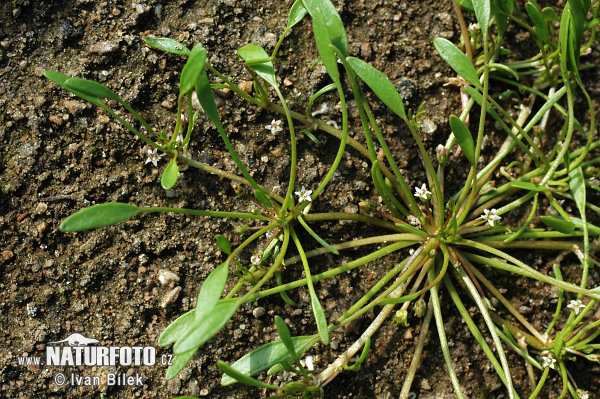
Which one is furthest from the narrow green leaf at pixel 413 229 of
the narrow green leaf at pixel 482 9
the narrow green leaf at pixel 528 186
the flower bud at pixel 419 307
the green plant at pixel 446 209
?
the narrow green leaf at pixel 482 9

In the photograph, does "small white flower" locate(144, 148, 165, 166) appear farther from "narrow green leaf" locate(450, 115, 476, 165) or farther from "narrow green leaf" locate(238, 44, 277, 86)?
"narrow green leaf" locate(450, 115, 476, 165)

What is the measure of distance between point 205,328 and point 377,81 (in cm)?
91

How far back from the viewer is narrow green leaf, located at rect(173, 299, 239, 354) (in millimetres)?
1316

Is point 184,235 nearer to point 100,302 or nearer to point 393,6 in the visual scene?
point 100,302

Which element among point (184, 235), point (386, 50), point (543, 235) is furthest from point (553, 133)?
point (184, 235)

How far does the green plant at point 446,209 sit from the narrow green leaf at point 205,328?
19 centimetres

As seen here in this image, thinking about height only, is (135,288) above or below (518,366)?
above

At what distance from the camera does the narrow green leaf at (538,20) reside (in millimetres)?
1878

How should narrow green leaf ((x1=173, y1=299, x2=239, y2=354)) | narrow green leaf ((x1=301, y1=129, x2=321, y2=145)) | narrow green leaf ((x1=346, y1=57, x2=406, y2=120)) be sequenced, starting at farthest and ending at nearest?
narrow green leaf ((x1=301, y1=129, x2=321, y2=145)) < narrow green leaf ((x1=346, y1=57, x2=406, y2=120)) < narrow green leaf ((x1=173, y1=299, x2=239, y2=354))

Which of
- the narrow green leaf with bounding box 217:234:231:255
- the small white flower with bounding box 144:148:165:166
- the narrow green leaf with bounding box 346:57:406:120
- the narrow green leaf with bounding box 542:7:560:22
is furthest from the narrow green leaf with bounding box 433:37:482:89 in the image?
the small white flower with bounding box 144:148:165:166

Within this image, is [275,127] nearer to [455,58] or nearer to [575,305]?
[455,58]

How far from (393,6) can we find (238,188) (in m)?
1.03

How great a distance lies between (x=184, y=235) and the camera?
1.95 meters

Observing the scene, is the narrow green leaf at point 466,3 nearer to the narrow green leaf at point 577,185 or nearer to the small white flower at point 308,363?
the narrow green leaf at point 577,185
